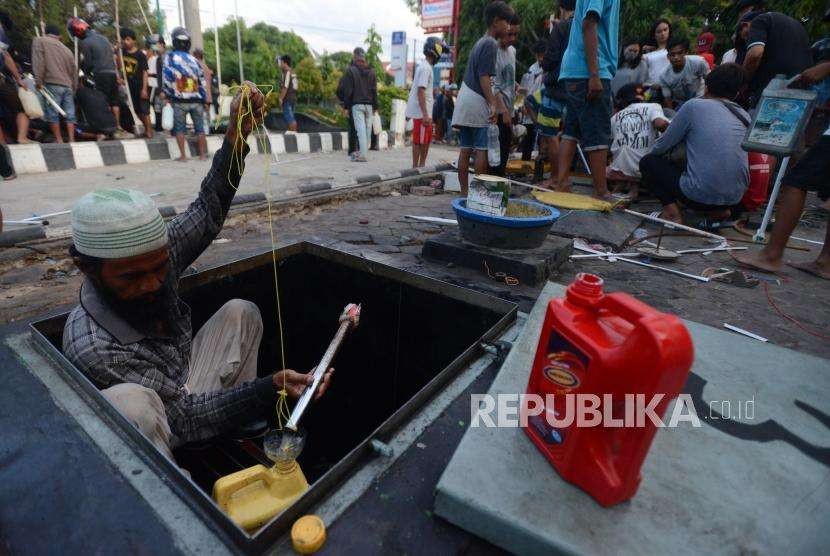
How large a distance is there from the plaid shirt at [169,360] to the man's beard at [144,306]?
2cm

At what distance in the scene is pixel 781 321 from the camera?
95.9 inches

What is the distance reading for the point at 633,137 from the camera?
5.15m

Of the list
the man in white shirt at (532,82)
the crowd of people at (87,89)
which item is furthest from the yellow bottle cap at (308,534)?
the man in white shirt at (532,82)

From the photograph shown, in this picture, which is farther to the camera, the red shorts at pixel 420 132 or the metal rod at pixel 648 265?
the red shorts at pixel 420 132

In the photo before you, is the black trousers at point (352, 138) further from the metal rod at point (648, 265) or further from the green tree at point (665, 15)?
the metal rod at point (648, 265)

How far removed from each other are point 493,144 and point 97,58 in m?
7.08

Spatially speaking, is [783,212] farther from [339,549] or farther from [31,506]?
[31,506]

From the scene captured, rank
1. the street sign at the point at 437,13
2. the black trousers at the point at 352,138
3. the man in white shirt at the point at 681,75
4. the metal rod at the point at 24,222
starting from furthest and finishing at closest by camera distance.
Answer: the street sign at the point at 437,13 < the black trousers at the point at 352,138 < the man in white shirt at the point at 681,75 < the metal rod at the point at 24,222

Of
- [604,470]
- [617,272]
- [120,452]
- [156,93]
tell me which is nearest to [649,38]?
[617,272]

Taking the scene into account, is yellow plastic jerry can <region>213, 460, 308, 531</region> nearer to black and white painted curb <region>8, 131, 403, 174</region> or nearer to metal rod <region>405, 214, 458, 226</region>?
metal rod <region>405, 214, 458, 226</region>

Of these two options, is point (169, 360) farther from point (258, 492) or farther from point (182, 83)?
point (182, 83)

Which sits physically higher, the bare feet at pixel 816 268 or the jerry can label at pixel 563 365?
the jerry can label at pixel 563 365

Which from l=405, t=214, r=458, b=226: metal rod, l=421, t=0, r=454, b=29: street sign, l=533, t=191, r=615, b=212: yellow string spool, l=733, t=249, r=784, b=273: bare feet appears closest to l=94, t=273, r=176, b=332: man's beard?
l=405, t=214, r=458, b=226: metal rod

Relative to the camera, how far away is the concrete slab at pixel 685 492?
0.91 meters
